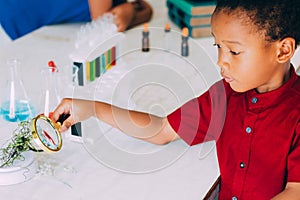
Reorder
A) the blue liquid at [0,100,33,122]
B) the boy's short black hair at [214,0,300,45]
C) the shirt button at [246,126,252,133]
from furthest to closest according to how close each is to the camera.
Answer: the blue liquid at [0,100,33,122] < the shirt button at [246,126,252,133] < the boy's short black hair at [214,0,300,45]

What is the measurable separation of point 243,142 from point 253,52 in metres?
0.22

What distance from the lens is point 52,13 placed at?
205 cm

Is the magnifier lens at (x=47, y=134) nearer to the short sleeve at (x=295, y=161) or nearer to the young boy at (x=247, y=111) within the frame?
the young boy at (x=247, y=111)

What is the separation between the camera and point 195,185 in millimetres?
1100

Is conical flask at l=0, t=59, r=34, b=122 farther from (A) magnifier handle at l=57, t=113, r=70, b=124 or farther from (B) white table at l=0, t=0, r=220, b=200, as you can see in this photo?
(A) magnifier handle at l=57, t=113, r=70, b=124

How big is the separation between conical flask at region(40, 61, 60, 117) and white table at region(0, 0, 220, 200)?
0.15ft

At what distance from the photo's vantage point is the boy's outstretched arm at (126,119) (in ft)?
4.11

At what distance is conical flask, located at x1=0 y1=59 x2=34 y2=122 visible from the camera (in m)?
1.34

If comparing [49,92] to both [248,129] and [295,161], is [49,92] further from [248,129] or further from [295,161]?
[295,161]

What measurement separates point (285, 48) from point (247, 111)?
0.18 metres

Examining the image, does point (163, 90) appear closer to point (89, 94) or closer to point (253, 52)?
point (89, 94)

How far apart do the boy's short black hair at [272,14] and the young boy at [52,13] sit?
96 cm

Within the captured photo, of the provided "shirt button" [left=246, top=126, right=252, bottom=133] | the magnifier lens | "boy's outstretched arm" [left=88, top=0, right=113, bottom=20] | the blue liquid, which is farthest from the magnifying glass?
"boy's outstretched arm" [left=88, top=0, right=113, bottom=20]

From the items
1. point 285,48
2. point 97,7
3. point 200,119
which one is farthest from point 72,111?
point 97,7
